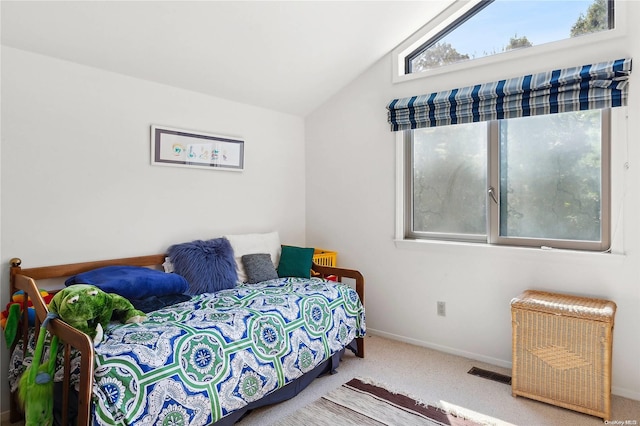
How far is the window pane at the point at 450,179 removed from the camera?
3.09m

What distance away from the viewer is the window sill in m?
2.51

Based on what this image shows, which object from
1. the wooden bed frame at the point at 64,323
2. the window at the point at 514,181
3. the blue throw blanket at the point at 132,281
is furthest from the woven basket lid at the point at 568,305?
the blue throw blanket at the point at 132,281

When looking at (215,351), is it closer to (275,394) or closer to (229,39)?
(275,394)

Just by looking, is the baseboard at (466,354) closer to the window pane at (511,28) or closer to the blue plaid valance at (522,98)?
the blue plaid valance at (522,98)

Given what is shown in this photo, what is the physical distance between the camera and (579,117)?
2648 mm

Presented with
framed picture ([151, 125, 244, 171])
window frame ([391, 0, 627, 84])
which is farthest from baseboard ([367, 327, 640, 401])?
window frame ([391, 0, 627, 84])

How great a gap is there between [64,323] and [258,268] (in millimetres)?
1582

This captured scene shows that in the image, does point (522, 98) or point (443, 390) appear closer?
point (443, 390)

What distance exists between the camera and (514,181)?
2.93 m

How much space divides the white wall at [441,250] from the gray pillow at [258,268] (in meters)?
0.81

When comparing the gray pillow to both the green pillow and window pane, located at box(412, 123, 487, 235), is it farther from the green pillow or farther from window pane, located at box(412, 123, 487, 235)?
window pane, located at box(412, 123, 487, 235)

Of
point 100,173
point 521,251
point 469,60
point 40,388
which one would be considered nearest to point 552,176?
point 521,251

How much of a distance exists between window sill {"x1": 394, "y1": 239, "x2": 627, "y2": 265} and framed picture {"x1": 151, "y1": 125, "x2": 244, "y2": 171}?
59.9 inches

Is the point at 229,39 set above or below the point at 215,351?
above
